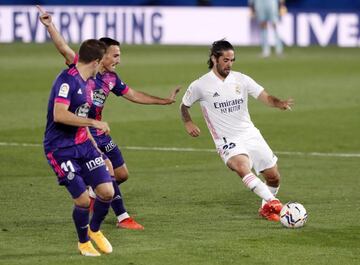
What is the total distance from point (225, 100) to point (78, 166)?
8.53ft

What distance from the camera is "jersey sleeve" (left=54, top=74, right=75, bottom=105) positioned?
9445 mm

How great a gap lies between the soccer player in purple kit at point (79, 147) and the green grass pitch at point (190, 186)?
13.8 inches

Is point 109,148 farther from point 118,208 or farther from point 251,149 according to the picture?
point 251,149

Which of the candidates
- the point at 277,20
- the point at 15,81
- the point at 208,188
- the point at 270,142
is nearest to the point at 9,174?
the point at 208,188

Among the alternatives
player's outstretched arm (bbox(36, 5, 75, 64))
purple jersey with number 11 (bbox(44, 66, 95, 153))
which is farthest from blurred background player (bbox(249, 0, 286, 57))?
purple jersey with number 11 (bbox(44, 66, 95, 153))

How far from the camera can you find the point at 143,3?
41.7 meters

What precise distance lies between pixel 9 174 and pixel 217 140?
3.64 metres

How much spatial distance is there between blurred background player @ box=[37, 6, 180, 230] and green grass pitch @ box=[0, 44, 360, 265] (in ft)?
0.77

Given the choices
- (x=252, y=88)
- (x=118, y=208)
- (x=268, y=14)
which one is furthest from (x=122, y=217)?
(x=268, y=14)

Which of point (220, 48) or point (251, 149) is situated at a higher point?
point (220, 48)

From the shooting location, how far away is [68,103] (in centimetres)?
945

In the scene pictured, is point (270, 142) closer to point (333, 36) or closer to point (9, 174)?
point (9, 174)

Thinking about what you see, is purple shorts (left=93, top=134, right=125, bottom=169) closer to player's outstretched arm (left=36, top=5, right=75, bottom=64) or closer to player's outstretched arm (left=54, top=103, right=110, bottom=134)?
player's outstretched arm (left=36, top=5, right=75, bottom=64)

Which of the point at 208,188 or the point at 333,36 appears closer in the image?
the point at 208,188
